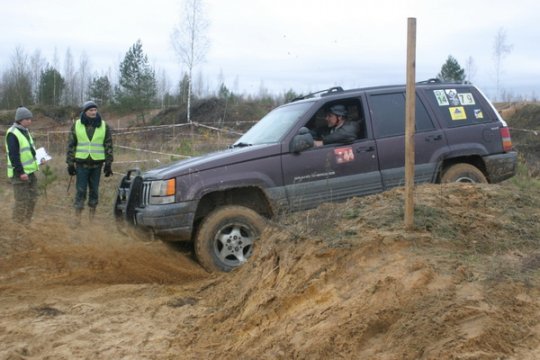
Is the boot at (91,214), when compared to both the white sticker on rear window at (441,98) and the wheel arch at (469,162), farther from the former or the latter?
the white sticker on rear window at (441,98)

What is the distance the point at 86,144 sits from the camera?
322 inches

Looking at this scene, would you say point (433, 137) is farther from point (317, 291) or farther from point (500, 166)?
point (317, 291)

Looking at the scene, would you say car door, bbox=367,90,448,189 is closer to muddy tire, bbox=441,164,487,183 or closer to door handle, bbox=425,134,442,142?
door handle, bbox=425,134,442,142

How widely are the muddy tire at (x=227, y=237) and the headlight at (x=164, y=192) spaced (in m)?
0.46

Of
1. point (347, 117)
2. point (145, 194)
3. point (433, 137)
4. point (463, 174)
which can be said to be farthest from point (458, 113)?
point (145, 194)

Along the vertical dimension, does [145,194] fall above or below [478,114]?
below

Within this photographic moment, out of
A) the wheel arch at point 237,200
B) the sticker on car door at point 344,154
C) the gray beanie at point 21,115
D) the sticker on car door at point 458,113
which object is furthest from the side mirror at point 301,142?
the gray beanie at point 21,115

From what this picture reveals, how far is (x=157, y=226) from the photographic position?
601 cm

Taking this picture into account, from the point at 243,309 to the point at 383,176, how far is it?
3007 millimetres

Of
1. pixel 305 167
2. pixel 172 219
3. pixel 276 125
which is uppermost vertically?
pixel 276 125

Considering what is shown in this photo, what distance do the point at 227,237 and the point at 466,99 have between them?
3.88 metres

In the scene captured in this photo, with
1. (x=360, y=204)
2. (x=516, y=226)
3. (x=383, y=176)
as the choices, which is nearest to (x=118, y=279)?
(x=360, y=204)

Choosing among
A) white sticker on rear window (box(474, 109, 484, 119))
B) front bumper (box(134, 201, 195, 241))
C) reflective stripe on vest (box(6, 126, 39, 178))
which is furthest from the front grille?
white sticker on rear window (box(474, 109, 484, 119))

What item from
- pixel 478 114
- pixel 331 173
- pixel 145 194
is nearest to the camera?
pixel 145 194
